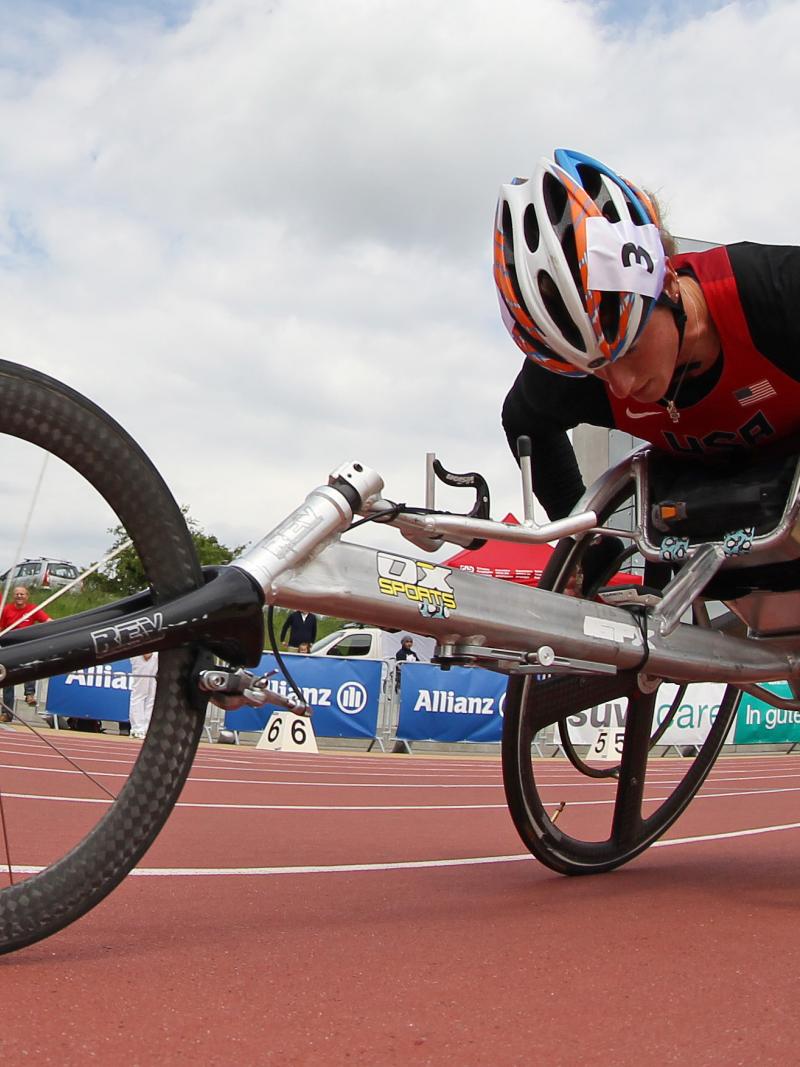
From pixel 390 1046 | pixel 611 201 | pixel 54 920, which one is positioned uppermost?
pixel 611 201

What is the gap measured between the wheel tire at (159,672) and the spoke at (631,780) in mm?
1996

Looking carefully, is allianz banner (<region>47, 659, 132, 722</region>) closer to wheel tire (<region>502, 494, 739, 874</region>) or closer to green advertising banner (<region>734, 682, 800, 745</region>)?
green advertising banner (<region>734, 682, 800, 745</region>)

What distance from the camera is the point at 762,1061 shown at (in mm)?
1773

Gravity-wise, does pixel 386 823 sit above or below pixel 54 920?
below

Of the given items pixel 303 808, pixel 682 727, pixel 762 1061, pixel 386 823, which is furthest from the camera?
pixel 682 727

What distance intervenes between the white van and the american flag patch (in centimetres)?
1620

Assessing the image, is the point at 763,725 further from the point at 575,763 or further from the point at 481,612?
the point at 481,612

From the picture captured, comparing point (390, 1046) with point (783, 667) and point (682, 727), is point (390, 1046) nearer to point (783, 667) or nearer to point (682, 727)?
point (783, 667)

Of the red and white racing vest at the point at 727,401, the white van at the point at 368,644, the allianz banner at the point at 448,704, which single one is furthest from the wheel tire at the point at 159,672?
the white van at the point at 368,644

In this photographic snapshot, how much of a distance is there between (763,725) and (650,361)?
15.8 meters

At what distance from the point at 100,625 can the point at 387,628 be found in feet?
2.14

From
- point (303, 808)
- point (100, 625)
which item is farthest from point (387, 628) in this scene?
point (303, 808)

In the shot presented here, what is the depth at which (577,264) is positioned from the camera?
2646mm

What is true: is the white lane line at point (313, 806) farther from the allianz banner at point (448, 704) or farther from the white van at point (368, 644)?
the white van at point (368, 644)
